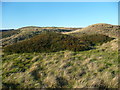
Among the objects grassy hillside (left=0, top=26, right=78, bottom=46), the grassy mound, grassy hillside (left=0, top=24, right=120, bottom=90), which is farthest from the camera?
grassy hillside (left=0, top=26, right=78, bottom=46)

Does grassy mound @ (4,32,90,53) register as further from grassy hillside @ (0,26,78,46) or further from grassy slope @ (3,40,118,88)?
grassy hillside @ (0,26,78,46)

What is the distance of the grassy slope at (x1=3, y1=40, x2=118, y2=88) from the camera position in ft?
34.2

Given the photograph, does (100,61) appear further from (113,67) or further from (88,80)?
(88,80)

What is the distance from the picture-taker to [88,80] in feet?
34.6

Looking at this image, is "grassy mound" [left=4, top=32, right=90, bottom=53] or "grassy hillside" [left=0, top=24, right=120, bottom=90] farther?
"grassy mound" [left=4, top=32, right=90, bottom=53]

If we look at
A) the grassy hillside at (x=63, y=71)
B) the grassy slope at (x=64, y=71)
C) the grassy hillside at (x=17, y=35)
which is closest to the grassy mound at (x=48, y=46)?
the grassy hillside at (x=63, y=71)

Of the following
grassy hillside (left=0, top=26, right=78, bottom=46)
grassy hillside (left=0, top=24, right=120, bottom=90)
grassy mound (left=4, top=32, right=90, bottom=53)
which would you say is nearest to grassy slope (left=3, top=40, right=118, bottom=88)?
grassy hillside (left=0, top=24, right=120, bottom=90)

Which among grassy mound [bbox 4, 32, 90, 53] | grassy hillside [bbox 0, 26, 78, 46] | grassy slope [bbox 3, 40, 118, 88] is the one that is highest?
grassy hillside [bbox 0, 26, 78, 46]

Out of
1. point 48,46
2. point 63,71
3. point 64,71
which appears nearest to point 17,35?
point 48,46

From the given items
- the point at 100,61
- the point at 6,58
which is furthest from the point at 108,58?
the point at 6,58

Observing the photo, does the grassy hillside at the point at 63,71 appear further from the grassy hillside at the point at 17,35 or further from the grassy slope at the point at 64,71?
the grassy hillside at the point at 17,35

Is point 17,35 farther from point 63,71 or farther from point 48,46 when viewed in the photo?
point 63,71

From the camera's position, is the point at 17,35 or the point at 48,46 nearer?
the point at 48,46

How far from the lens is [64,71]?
11859 millimetres
